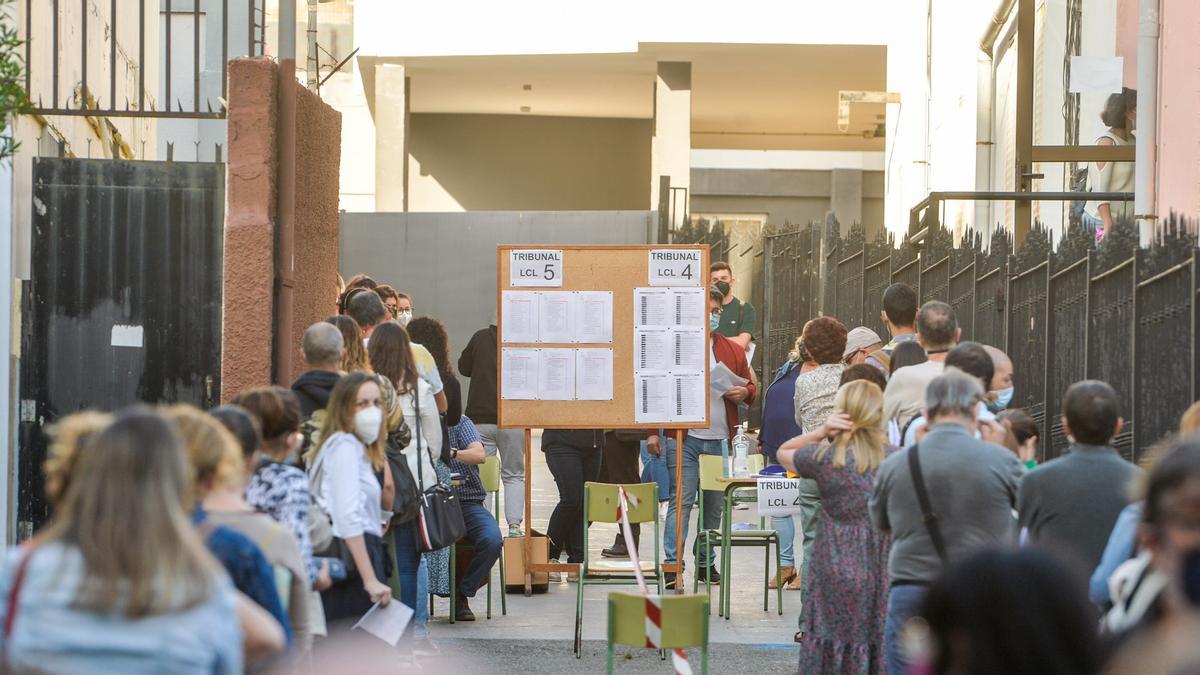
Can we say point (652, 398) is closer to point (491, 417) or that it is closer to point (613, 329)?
point (613, 329)

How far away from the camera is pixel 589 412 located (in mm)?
10922

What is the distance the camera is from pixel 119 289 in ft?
32.9

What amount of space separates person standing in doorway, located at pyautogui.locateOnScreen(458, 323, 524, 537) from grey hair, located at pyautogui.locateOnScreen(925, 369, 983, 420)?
5.83m

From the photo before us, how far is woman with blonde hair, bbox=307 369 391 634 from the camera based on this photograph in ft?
22.3

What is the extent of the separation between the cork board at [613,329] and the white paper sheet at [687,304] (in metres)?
0.09

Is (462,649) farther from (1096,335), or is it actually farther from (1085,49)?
(1085,49)

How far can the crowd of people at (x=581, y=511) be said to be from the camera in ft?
11.3

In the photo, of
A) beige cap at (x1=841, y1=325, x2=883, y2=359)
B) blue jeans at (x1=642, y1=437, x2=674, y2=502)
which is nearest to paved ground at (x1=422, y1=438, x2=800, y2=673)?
blue jeans at (x1=642, y1=437, x2=674, y2=502)

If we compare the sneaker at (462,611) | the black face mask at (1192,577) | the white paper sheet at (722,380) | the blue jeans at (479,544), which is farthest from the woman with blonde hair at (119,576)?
the white paper sheet at (722,380)

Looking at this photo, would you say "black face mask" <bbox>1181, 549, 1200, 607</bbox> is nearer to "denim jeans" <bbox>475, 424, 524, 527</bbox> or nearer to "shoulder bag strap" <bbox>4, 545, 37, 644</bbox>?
"shoulder bag strap" <bbox>4, 545, 37, 644</bbox>

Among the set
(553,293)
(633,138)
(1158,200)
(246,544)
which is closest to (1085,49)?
(1158,200)

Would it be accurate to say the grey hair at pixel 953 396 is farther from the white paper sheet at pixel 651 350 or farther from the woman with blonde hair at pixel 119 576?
the white paper sheet at pixel 651 350

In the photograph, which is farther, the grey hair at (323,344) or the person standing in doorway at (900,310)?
the person standing in doorway at (900,310)

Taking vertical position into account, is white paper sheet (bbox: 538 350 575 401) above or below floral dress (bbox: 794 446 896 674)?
above
